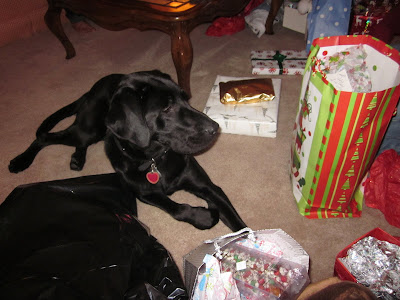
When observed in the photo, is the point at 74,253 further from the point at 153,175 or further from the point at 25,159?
the point at 25,159

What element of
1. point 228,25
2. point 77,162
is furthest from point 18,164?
point 228,25

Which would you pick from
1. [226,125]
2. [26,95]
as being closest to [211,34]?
[226,125]

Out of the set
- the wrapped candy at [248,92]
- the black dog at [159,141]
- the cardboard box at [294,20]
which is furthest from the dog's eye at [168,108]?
the cardboard box at [294,20]

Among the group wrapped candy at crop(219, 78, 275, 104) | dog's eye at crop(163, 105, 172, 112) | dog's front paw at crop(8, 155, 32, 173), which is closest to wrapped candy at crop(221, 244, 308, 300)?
dog's eye at crop(163, 105, 172, 112)

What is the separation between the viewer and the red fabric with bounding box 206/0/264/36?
2.62 meters

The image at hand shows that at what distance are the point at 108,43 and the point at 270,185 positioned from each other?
6.71 feet

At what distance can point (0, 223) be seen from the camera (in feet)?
2.99

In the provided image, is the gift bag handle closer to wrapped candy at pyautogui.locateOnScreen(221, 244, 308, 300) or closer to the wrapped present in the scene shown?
wrapped candy at pyautogui.locateOnScreen(221, 244, 308, 300)

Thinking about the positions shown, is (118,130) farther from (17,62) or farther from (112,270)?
(17,62)

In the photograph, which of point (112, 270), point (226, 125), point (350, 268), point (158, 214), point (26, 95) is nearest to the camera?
point (112, 270)

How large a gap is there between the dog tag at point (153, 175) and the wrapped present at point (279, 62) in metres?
1.19

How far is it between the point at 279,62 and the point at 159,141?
4.31ft

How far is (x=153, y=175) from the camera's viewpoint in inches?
51.6

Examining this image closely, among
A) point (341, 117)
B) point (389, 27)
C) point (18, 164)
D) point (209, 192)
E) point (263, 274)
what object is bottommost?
point (18, 164)
